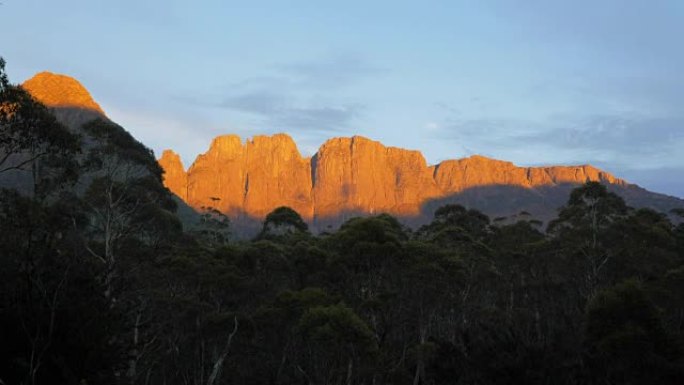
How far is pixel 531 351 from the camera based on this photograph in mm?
22203

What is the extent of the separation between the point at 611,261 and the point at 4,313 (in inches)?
1822

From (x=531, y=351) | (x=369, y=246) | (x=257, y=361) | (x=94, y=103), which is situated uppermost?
(x=94, y=103)

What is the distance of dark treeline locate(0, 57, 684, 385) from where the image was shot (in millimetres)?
11438

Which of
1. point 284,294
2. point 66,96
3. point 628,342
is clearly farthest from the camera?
point 66,96

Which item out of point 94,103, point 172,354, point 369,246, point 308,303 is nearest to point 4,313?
point 308,303

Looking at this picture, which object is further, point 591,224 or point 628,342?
point 591,224

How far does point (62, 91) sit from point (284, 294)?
153032mm

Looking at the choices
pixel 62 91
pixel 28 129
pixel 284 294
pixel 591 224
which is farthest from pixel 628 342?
pixel 62 91

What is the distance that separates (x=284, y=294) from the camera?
1243 inches

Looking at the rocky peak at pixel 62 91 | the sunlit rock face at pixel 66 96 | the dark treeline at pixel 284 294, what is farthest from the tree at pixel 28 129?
the rocky peak at pixel 62 91

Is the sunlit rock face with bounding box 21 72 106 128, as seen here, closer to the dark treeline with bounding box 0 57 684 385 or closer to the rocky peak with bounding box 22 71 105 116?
the rocky peak with bounding box 22 71 105 116

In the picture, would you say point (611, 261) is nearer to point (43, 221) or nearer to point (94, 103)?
point (43, 221)

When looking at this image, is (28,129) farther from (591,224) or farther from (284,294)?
(591,224)

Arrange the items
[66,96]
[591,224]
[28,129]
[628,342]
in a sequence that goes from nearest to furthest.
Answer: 1. [28,129]
2. [628,342]
3. [591,224]
4. [66,96]
